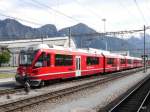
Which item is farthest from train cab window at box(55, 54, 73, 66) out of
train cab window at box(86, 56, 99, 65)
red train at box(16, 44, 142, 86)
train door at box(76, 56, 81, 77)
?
train cab window at box(86, 56, 99, 65)

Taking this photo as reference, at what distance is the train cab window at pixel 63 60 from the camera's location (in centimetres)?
2888

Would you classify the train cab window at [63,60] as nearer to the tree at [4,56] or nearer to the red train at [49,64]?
the red train at [49,64]

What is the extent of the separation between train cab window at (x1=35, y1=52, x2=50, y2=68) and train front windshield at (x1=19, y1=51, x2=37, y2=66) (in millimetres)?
526

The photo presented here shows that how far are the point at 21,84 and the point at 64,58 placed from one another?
615 centimetres

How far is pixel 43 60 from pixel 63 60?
4512mm

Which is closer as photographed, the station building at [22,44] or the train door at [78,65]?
the train door at [78,65]

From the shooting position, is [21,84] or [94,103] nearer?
[94,103]

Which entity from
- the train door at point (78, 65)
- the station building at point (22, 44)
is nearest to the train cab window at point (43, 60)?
the train door at point (78, 65)

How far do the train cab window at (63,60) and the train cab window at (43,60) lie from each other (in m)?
1.95

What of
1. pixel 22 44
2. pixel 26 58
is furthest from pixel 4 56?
pixel 26 58

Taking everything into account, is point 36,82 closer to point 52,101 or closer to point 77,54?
point 52,101

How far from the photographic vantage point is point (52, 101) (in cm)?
1942

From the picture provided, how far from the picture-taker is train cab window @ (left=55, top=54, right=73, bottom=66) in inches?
1137

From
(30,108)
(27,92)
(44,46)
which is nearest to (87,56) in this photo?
(44,46)
